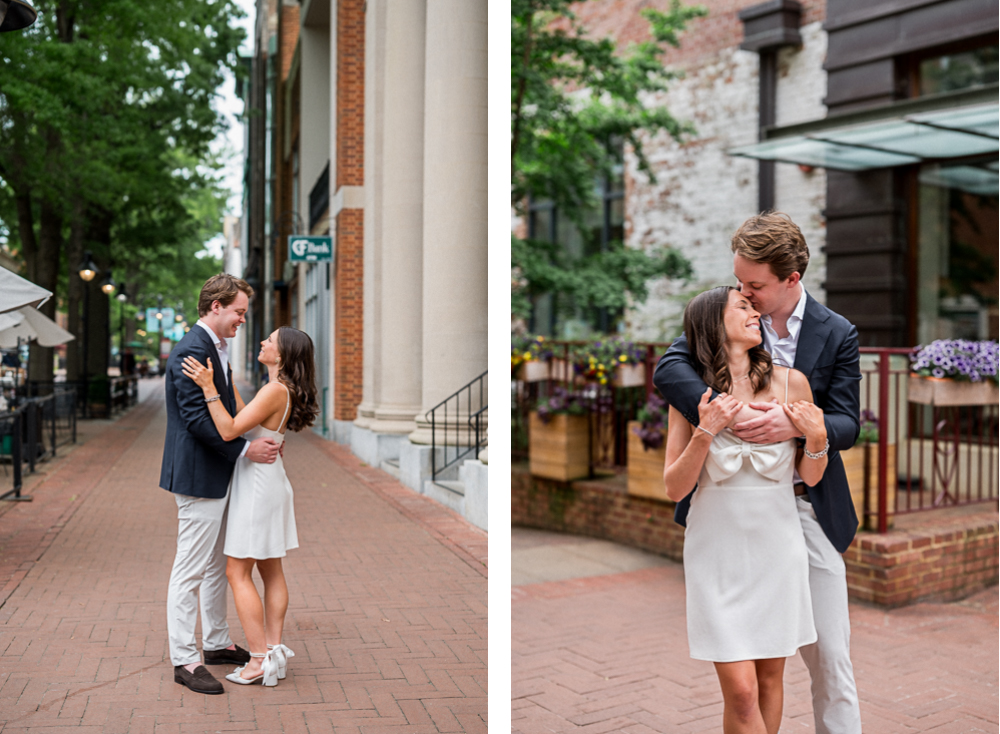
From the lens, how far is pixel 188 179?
141 inches

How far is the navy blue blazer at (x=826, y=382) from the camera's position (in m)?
2.91

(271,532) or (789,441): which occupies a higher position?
(789,441)

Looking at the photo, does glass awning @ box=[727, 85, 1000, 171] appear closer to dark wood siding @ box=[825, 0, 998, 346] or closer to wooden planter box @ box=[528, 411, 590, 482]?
dark wood siding @ box=[825, 0, 998, 346]

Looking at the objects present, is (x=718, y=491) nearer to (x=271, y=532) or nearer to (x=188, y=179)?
(x=271, y=532)

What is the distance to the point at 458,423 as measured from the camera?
3881 millimetres

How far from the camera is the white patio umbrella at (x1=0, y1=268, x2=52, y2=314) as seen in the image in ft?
10.2

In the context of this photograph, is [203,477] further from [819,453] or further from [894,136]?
[894,136]

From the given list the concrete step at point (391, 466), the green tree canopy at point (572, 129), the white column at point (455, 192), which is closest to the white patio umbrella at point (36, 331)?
the concrete step at point (391, 466)

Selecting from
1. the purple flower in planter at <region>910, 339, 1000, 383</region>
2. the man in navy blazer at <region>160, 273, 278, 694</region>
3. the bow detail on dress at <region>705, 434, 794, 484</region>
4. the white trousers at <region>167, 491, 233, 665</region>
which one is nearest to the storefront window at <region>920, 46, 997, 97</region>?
the purple flower in planter at <region>910, 339, 1000, 383</region>

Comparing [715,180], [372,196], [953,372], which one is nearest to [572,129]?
[715,180]

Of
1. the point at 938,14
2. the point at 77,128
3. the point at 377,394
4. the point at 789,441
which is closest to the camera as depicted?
the point at 789,441

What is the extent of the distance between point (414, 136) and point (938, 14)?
25.4ft

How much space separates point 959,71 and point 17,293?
9.46 meters

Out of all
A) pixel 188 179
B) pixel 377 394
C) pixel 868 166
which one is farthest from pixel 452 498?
pixel 868 166
